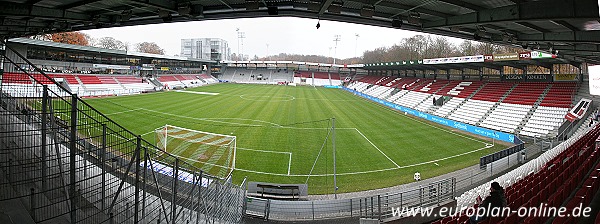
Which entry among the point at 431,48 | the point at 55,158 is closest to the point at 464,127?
the point at 55,158

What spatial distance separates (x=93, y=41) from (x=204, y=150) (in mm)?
93804

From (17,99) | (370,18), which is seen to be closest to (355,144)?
(370,18)

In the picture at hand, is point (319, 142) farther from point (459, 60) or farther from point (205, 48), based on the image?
point (205, 48)

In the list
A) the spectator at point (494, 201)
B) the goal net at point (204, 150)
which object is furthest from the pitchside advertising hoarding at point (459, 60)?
the spectator at point (494, 201)

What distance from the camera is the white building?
123794mm

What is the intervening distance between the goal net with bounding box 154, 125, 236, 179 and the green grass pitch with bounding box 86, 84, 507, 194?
2.42 ft

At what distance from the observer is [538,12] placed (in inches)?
246

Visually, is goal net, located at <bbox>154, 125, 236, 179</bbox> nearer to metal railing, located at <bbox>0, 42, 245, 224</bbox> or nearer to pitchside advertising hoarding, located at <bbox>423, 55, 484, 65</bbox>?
metal railing, located at <bbox>0, 42, 245, 224</bbox>

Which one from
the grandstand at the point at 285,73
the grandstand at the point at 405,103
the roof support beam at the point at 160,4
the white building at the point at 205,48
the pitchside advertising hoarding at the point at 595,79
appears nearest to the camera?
the grandstand at the point at 405,103

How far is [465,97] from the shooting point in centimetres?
3188

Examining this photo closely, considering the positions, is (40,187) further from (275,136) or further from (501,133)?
(501,133)

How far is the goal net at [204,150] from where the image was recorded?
1365 centimetres

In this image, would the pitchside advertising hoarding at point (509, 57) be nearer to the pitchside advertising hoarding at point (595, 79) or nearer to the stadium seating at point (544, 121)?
the stadium seating at point (544, 121)

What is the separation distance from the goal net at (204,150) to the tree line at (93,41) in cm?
1930
